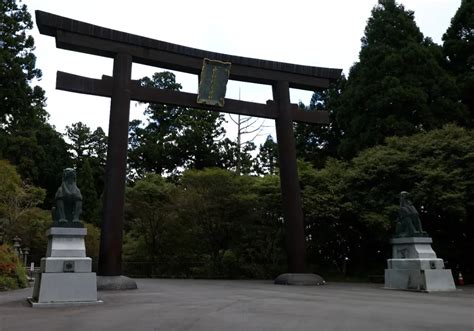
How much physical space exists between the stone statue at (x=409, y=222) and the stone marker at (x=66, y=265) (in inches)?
362

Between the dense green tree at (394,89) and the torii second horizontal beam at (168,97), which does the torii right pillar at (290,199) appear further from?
the dense green tree at (394,89)

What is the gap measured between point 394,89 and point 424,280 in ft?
41.4

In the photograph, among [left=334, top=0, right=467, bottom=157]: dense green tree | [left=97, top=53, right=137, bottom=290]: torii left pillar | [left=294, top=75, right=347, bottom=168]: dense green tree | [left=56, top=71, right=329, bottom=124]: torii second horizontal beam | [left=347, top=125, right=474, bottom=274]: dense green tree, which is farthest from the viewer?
[left=294, top=75, right=347, bottom=168]: dense green tree

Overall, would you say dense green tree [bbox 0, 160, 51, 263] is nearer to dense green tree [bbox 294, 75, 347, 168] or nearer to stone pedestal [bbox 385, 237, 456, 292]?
stone pedestal [bbox 385, 237, 456, 292]

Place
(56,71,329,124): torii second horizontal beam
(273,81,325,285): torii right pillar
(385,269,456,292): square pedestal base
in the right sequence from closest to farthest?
(385,269,456,292): square pedestal base
(56,71,329,124): torii second horizontal beam
(273,81,325,285): torii right pillar

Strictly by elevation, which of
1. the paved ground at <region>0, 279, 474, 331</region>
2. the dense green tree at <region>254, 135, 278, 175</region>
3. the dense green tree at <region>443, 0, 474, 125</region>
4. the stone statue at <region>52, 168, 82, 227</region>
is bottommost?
the paved ground at <region>0, 279, 474, 331</region>

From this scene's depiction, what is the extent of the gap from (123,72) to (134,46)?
0.94 metres

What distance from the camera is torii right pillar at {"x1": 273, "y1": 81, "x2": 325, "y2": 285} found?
47.7 feet

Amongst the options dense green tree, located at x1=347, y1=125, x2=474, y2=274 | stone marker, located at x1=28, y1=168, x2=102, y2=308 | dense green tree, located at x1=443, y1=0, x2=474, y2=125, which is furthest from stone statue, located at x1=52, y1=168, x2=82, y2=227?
dense green tree, located at x1=443, y1=0, x2=474, y2=125

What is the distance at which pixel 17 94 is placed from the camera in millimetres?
27016

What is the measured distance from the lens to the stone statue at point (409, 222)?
13.2 meters

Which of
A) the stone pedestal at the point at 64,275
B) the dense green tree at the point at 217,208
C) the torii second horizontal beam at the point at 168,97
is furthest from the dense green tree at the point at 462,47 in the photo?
the stone pedestal at the point at 64,275

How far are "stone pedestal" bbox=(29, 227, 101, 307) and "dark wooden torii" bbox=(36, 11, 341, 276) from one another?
308 cm

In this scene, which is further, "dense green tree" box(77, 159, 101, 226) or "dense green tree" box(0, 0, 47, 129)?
"dense green tree" box(77, 159, 101, 226)
